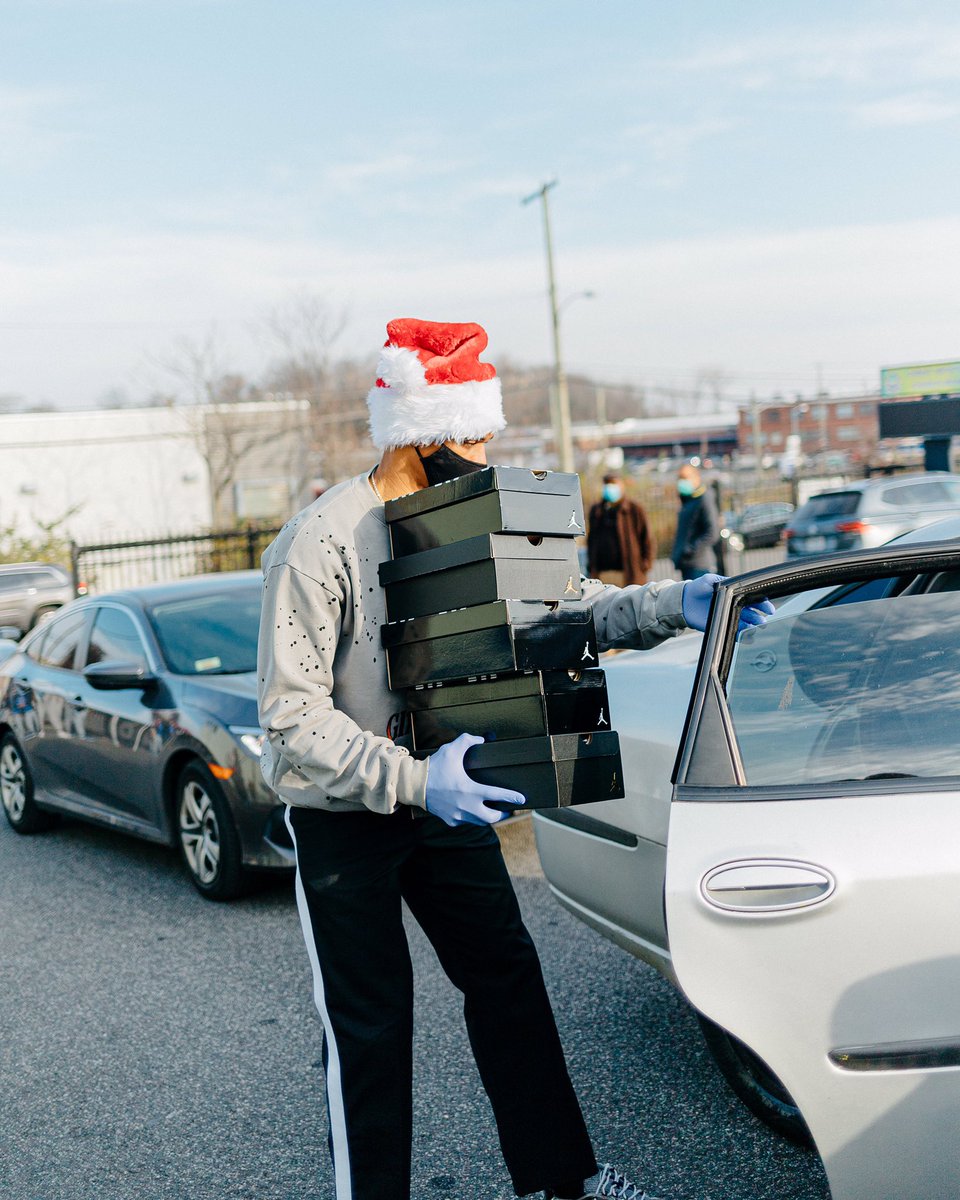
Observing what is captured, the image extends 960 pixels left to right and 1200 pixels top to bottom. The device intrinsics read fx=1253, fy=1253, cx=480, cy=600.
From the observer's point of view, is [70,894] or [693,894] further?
[70,894]

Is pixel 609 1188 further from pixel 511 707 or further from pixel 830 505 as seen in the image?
pixel 830 505

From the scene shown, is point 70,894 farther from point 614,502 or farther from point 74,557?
point 74,557

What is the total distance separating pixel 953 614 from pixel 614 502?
398 inches

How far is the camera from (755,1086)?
3.18 meters

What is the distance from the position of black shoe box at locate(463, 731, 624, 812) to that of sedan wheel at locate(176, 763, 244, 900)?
329 cm

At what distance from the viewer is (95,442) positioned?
3662 cm

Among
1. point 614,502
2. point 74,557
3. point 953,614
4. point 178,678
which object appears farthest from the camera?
point 74,557

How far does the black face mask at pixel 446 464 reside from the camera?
8.55 ft

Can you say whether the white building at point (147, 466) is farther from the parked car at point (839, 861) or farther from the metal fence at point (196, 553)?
the parked car at point (839, 861)

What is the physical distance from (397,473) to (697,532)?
10.2 metres

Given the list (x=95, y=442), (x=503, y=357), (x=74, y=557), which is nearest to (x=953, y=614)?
(x=74, y=557)

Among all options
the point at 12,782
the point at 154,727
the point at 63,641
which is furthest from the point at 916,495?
the point at 154,727

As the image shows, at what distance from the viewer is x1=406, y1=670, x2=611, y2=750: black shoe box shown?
2416 mm

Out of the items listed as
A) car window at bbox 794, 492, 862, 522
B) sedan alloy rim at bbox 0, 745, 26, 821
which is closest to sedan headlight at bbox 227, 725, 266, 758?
sedan alloy rim at bbox 0, 745, 26, 821
